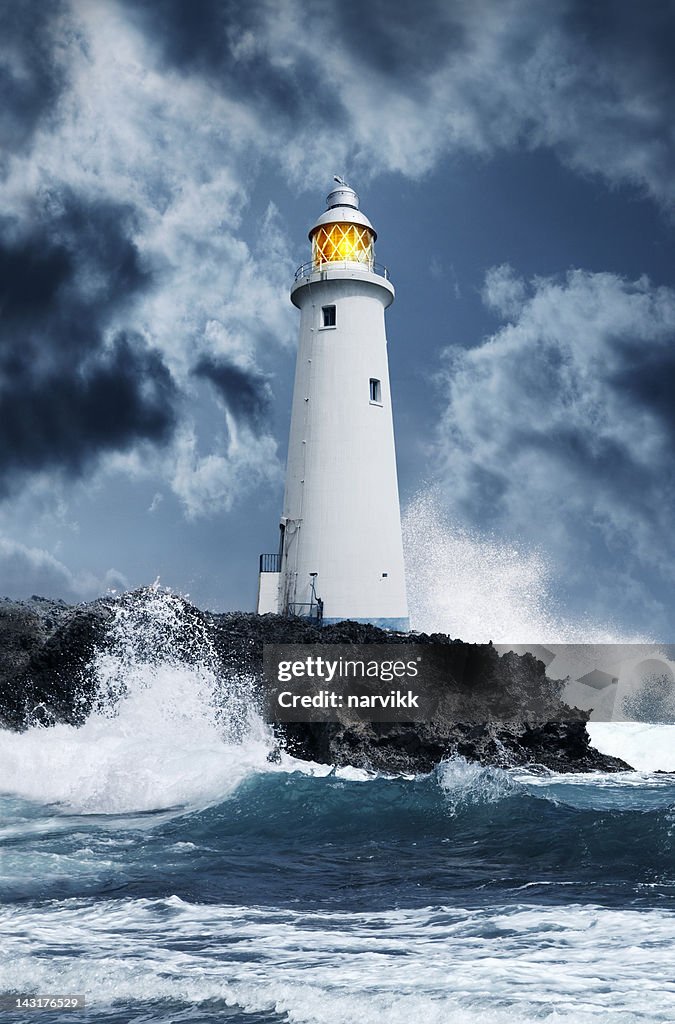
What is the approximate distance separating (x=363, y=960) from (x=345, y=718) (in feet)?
32.6

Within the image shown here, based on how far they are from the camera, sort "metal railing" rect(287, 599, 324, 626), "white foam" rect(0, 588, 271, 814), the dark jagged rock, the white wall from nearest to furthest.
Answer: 1. "white foam" rect(0, 588, 271, 814)
2. the dark jagged rock
3. "metal railing" rect(287, 599, 324, 626)
4. the white wall

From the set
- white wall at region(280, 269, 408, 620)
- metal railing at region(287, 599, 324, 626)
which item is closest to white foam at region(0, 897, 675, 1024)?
metal railing at region(287, 599, 324, 626)

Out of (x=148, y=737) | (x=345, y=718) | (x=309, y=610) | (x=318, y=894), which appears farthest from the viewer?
(x=309, y=610)

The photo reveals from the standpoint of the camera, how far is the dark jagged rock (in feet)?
47.0

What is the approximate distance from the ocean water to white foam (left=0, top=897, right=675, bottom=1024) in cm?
2

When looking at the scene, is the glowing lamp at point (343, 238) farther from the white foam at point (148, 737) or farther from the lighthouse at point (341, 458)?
the white foam at point (148, 737)

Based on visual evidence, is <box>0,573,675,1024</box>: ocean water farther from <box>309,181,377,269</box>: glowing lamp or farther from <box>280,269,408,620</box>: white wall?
<box>309,181,377,269</box>: glowing lamp

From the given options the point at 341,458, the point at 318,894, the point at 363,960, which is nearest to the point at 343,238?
the point at 341,458

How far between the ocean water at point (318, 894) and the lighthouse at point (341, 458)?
282 inches

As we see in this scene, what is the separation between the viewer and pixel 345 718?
14.4 m

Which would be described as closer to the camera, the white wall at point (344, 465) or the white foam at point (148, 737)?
the white foam at point (148, 737)

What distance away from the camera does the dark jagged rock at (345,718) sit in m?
14.3

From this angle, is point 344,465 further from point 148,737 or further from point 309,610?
point 148,737

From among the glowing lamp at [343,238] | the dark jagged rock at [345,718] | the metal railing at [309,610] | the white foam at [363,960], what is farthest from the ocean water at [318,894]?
the glowing lamp at [343,238]
